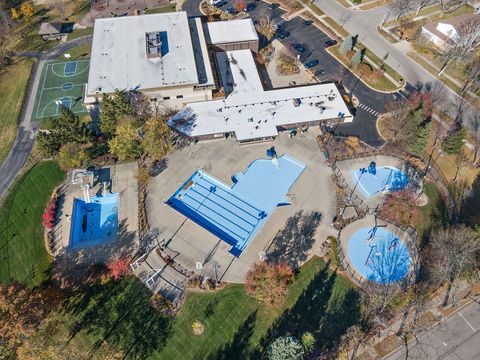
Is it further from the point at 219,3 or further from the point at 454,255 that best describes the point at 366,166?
the point at 219,3

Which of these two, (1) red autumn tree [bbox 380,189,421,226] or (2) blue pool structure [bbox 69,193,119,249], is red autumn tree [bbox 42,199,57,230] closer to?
(2) blue pool structure [bbox 69,193,119,249]

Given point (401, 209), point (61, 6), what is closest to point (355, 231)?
point (401, 209)

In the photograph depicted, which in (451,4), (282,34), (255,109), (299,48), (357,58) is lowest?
(255,109)

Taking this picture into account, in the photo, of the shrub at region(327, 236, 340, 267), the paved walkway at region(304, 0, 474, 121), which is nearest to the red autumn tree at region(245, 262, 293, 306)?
the shrub at region(327, 236, 340, 267)

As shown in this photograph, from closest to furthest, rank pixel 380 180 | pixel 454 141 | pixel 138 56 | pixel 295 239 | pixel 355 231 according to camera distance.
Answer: pixel 295 239
pixel 355 231
pixel 380 180
pixel 454 141
pixel 138 56

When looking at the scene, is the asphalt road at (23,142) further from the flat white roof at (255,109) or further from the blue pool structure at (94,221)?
the flat white roof at (255,109)

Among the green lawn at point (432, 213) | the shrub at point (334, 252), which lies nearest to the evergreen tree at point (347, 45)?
the green lawn at point (432, 213)
